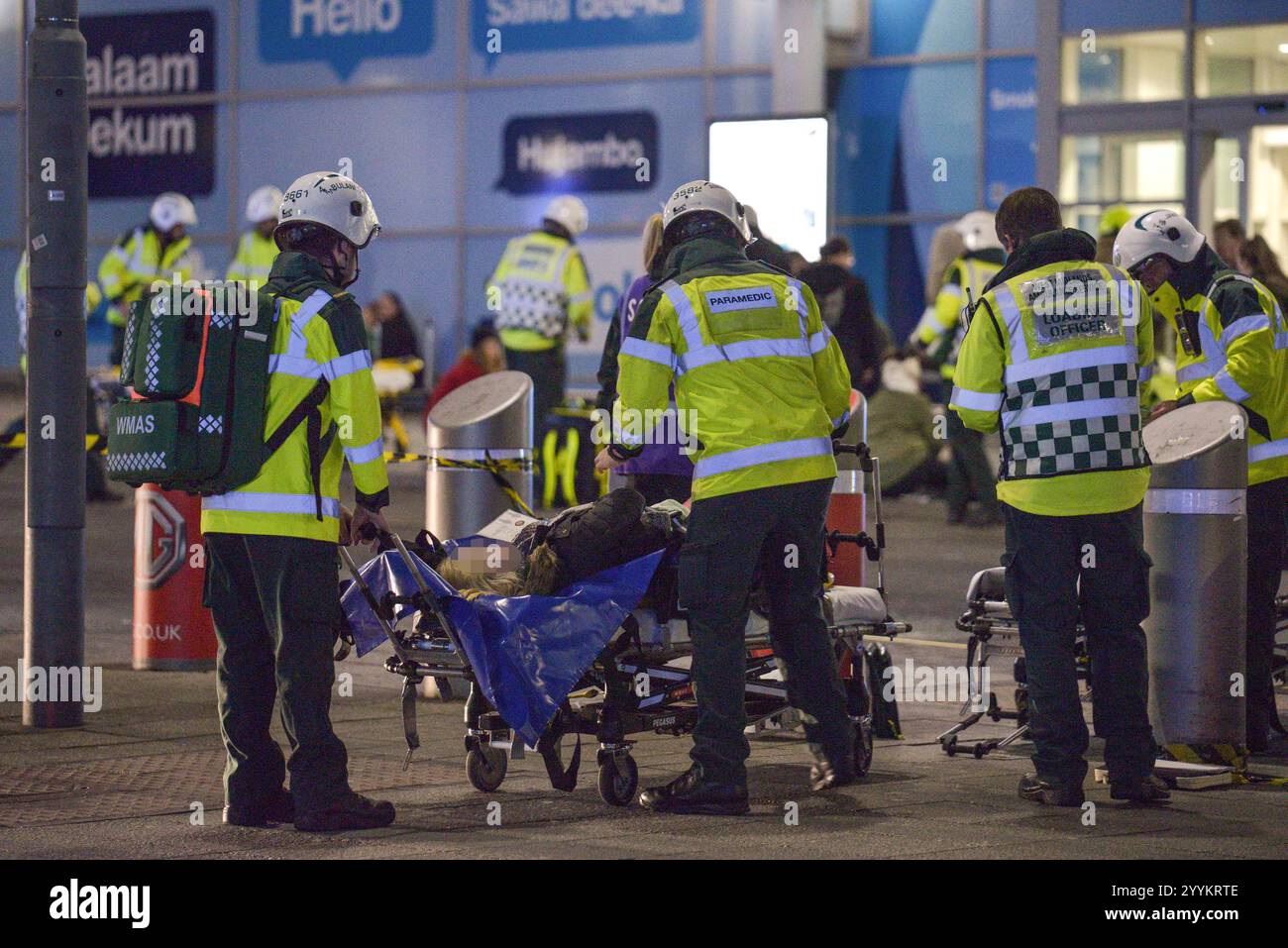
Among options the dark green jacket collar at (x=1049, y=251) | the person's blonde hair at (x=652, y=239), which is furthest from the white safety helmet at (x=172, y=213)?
the dark green jacket collar at (x=1049, y=251)

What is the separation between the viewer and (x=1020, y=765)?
8297mm

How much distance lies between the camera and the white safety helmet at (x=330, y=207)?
706cm

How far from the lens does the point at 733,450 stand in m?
7.34

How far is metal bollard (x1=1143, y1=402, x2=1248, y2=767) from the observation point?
8.04 m

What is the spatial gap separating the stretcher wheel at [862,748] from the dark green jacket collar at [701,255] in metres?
1.67

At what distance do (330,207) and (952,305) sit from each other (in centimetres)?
986

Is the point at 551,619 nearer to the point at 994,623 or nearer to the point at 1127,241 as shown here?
the point at 994,623

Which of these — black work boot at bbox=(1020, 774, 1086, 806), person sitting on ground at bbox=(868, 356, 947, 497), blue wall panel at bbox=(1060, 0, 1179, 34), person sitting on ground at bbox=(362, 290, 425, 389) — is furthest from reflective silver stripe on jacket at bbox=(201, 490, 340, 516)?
person sitting on ground at bbox=(362, 290, 425, 389)

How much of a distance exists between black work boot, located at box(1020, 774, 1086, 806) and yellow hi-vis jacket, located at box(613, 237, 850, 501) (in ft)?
3.96

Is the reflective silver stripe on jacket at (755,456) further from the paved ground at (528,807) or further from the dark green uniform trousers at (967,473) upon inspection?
the dark green uniform trousers at (967,473)

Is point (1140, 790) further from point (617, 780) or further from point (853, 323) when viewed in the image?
point (853, 323)

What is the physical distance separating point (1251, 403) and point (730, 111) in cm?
1427

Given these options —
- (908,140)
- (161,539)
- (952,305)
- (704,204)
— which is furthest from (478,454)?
(908,140)
